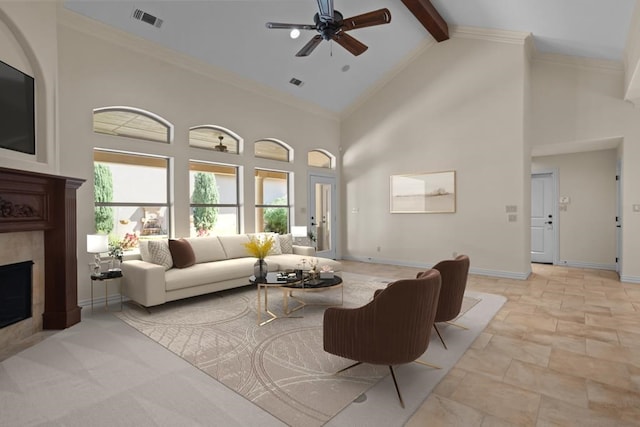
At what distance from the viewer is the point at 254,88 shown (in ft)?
21.0

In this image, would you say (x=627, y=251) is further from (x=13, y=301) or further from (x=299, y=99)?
(x=13, y=301)

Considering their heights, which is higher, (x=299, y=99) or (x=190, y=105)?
(x=299, y=99)

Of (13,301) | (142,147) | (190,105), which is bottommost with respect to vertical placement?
(13,301)

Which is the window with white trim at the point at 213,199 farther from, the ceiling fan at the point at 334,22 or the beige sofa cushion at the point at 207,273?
the ceiling fan at the point at 334,22

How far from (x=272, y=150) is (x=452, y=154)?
3.77 metres

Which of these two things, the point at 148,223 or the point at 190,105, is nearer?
the point at 148,223

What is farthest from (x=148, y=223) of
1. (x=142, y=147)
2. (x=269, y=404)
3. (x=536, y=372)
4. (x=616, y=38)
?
(x=616, y=38)

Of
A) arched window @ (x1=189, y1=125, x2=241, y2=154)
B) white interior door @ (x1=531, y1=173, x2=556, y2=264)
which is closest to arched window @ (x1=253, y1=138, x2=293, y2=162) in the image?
arched window @ (x1=189, y1=125, x2=241, y2=154)

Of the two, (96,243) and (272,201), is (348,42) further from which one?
(96,243)

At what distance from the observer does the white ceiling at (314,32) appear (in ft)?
14.6

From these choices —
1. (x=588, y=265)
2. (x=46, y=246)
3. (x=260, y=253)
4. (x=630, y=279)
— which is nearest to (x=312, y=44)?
(x=260, y=253)

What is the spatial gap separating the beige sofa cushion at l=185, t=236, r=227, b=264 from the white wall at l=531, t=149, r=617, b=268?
23.8ft

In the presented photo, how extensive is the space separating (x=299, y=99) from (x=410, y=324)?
20.2 ft

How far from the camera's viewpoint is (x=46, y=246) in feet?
12.0
